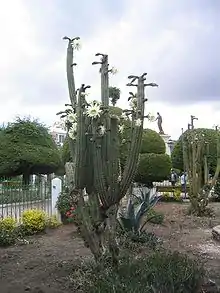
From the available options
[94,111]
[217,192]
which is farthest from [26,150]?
[94,111]

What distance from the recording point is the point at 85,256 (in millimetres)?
7699

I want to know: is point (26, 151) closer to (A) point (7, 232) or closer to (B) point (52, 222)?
(B) point (52, 222)

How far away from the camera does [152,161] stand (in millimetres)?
18719

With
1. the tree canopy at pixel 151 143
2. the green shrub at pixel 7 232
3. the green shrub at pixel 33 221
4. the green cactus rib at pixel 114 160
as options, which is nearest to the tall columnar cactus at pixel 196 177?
Answer: the tree canopy at pixel 151 143

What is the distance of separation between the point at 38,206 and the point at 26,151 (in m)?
5.70

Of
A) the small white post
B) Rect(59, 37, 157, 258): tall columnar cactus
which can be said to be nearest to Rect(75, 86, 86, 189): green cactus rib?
Rect(59, 37, 157, 258): tall columnar cactus

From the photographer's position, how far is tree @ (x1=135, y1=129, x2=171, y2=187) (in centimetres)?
1869

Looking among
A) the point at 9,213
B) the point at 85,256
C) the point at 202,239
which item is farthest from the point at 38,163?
the point at 85,256

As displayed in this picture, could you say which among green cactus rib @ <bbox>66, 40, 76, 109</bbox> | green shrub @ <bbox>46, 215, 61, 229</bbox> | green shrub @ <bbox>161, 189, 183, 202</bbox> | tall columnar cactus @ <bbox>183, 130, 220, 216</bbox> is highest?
green cactus rib @ <bbox>66, 40, 76, 109</bbox>

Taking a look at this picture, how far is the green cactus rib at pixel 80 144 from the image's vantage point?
18.8ft

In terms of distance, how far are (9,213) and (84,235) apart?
540cm

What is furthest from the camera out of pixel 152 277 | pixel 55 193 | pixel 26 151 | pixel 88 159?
pixel 26 151

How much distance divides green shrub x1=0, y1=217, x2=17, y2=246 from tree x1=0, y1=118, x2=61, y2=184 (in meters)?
7.26

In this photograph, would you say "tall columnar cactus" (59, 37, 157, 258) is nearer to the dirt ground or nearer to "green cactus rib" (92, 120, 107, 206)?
"green cactus rib" (92, 120, 107, 206)
